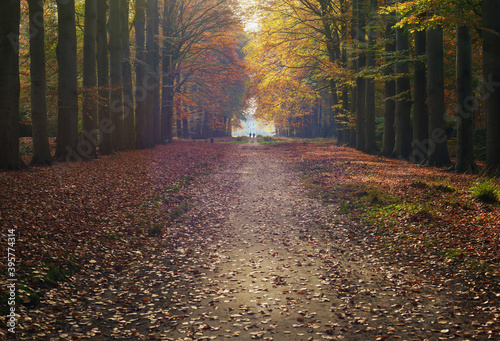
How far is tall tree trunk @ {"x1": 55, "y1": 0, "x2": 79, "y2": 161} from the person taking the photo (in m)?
17.3

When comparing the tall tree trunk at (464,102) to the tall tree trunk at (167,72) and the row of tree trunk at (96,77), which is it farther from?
the tall tree trunk at (167,72)

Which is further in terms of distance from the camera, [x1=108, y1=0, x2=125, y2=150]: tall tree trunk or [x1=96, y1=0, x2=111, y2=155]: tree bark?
[x1=108, y1=0, x2=125, y2=150]: tall tree trunk

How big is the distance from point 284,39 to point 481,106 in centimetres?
1615

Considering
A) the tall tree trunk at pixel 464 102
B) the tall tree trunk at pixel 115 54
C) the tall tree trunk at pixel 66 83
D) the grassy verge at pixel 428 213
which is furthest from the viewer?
the tall tree trunk at pixel 115 54

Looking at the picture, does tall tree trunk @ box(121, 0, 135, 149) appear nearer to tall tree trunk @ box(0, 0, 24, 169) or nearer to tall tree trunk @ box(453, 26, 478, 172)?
tall tree trunk @ box(0, 0, 24, 169)

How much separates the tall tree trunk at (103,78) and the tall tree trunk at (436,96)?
53.8 ft

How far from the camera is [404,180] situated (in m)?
14.5

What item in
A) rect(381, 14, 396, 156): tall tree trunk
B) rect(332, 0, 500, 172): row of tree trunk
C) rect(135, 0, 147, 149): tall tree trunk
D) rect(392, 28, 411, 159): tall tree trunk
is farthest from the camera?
rect(135, 0, 147, 149): tall tree trunk

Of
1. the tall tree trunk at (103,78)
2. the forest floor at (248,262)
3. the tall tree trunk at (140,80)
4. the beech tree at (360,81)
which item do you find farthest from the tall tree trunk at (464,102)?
the tall tree trunk at (140,80)

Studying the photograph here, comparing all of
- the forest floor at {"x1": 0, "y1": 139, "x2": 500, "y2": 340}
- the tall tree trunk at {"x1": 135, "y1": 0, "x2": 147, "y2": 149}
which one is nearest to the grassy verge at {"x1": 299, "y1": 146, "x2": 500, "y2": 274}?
the forest floor at {"x1": 0, "y1": 139, "x2": 500, "y2": 340}

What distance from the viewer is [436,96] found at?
58.0 ft

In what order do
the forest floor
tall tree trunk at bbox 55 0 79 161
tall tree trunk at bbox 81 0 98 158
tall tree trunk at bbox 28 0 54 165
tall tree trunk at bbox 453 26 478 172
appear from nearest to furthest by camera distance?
the forest floor
tall tree trunk at bbox 453 26 478 172
tall tree trunk at bbox 28 0 54 165
tall tree trunk at bbox 55 0 79 161
tall tree trunk at bbox 81 0 98 158

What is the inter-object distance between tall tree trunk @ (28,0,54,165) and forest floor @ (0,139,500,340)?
7.04ft

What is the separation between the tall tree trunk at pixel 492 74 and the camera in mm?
13344
